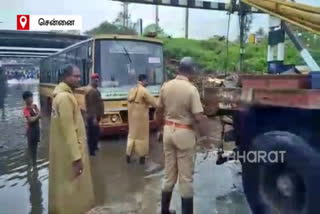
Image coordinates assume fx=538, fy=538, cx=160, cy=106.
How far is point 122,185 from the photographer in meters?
8.18

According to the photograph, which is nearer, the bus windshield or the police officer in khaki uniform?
the police officer in khaki uniform

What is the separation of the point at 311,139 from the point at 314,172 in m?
0.42

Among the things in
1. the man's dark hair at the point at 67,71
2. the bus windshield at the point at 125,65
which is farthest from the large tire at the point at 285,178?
the bus windshield at the point at 125,65

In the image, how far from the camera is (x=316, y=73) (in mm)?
4922

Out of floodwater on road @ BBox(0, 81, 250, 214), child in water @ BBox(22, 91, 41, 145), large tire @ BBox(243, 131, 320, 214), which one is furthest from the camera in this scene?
child in water @ BBox(22, 91, 41, 145)

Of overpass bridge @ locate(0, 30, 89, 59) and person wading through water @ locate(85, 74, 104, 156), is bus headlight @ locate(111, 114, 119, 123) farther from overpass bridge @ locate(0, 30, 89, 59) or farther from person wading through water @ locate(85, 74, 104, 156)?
overpass bridge @ locate(0, 30, 89, 59)

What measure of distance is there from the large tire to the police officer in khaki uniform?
25.6 inches

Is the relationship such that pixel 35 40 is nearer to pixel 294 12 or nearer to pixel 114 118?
pixel 114 118

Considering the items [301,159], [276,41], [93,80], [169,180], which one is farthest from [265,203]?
[93,80]

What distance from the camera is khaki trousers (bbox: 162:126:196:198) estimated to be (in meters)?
5.84

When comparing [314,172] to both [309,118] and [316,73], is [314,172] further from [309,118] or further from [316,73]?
[316,73]

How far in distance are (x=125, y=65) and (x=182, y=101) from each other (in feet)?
28.1

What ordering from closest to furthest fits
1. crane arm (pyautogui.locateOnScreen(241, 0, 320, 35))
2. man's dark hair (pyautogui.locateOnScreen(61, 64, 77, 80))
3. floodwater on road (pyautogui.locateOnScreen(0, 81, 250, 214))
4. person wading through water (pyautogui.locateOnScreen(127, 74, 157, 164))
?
crane arm (pyautogui.locateOnScreen(241, 0, 320, 35)), man's dark hair (pyautogui.locateOnScreen(61, 64, 77, 80)), floodwater on road (pyautogui.locateOnScreen(0, 81, 250, 214)), person wading through water (pyautogui.locateOnScreen(127, 74, 157, 164))

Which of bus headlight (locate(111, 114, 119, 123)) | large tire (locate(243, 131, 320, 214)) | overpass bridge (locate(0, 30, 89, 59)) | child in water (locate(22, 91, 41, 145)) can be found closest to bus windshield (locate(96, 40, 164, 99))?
bus headlight (locate(111, 114, 119, 123))
